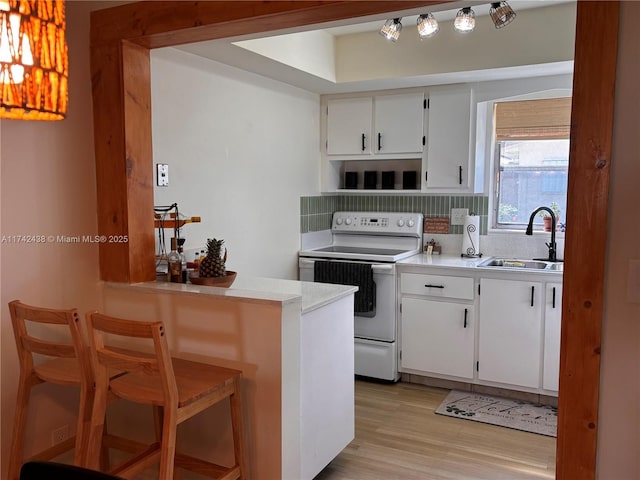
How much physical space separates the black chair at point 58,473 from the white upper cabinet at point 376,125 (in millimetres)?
3438

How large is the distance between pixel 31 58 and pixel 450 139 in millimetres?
3313

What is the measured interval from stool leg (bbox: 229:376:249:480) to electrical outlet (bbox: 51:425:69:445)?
2.85ft

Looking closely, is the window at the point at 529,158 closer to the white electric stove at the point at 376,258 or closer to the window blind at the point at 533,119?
the window blind at the point at 533,119

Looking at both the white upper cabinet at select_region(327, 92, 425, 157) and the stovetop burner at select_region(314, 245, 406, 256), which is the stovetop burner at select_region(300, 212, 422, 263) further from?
the white upper cabinet at select_region(327, 92, 425, 157)

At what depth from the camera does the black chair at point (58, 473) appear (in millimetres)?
1099

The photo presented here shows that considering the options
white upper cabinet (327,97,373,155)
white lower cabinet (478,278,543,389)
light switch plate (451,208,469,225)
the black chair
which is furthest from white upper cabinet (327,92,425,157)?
the black chair

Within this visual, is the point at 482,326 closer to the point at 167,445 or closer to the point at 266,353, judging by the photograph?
the point at 266,353

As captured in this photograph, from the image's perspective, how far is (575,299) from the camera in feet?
5.48

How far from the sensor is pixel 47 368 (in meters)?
2.19

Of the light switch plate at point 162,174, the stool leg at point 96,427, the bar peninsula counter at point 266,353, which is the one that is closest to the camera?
the stool leg at point 96,427

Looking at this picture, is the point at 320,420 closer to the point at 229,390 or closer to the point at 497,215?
the point at 229,390

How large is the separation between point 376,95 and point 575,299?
2.88 metres

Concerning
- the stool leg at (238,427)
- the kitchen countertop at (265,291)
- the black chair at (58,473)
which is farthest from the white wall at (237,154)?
the black chair at (58,473)

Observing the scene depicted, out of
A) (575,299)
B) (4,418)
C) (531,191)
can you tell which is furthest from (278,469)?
(531,191)
